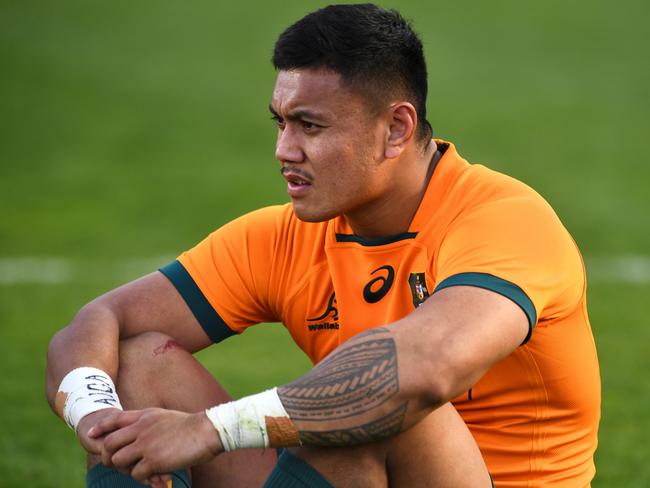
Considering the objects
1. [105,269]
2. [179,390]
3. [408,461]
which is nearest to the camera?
A: [408,461]

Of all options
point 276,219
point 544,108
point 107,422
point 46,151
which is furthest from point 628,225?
point 107,422

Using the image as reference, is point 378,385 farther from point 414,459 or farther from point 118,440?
point 118,440

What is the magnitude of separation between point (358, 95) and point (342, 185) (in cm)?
34

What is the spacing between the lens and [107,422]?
4051 mm

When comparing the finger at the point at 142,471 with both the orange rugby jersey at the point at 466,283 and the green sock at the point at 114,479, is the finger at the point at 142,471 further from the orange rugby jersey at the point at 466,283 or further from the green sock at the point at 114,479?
the orange rugby jersey at the point at 466,283

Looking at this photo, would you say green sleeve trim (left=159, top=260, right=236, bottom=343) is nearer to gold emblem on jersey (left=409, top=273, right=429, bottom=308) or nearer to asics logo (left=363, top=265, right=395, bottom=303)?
asics logo (left=363, top=265, right=395, bottom=303)

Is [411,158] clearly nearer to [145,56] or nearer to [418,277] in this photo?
[418,277]

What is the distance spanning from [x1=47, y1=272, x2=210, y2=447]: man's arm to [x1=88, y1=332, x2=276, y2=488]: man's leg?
7 cm

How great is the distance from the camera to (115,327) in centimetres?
464

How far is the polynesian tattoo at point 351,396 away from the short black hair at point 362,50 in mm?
1122

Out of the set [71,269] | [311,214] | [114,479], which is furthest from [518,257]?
[71,269]

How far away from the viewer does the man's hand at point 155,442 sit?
3830 mm

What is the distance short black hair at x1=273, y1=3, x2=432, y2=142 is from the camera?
4.46 m

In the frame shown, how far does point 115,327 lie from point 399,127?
4.31 feet
